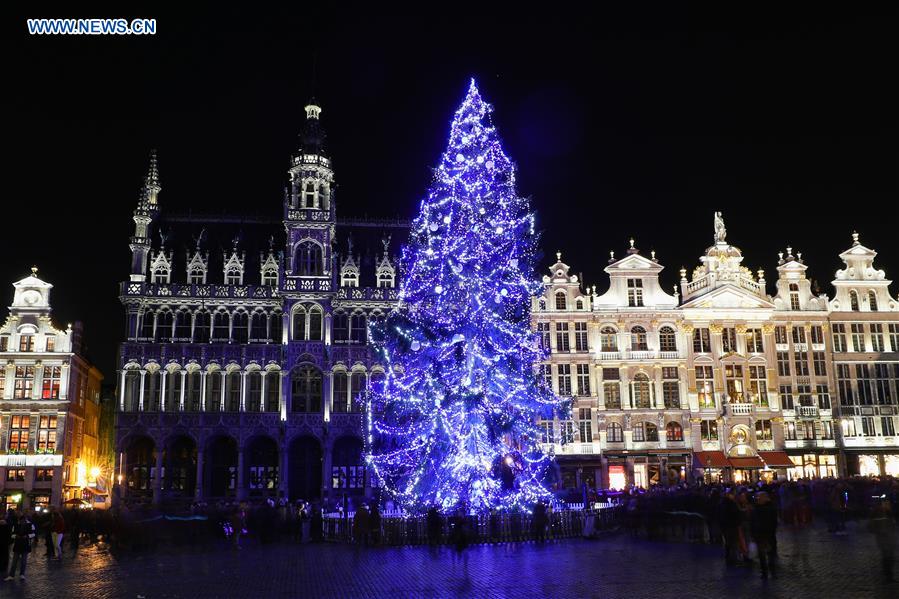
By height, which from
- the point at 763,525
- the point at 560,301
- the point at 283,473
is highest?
the point at 560,301

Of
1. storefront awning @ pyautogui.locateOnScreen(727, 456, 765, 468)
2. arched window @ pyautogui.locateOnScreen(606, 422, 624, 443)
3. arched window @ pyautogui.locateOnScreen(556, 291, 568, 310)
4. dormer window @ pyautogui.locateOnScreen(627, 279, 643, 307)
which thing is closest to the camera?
storefront awning @ pyautogui.locateOnScreen(727, 456, 765, 468)

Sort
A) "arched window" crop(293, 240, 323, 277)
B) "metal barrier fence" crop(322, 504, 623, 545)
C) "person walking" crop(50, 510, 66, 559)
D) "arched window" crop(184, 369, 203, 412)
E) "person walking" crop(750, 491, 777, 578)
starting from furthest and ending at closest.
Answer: "arched window" crop(293, 240, 323, 277)
"arched window" crop(184, 369, 203, 412)
"metal barrier fence" crop(322, 504, 623, 545)
"person walking" crop(50, 510, 66, 559)
"person walking" crop(750, 491, 777, 578)

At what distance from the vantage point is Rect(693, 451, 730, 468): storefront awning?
5716cm

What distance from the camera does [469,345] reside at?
29.3 m

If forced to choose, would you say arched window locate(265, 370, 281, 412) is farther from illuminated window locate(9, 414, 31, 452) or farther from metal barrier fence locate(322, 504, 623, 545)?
metal barrier fence locate(322, 504, 623, 545)

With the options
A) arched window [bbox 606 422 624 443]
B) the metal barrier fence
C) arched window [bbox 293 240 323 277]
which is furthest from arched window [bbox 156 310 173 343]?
the metal barrier fence

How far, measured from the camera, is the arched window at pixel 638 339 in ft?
197

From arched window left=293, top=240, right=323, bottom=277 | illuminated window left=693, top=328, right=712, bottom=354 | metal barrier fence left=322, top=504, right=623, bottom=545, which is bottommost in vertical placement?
metal barrier fence left=322, top=504, right=623, bottom=545

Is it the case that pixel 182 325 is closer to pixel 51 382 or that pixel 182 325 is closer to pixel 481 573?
pixel 51 382

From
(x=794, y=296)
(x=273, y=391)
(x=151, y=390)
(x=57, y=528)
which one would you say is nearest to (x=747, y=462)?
(x=794, y=296)

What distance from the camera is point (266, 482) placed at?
56031 mm

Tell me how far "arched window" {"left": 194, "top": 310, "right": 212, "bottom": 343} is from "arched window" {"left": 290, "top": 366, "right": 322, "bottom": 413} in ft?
22.4

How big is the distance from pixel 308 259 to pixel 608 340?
22486 millimetres

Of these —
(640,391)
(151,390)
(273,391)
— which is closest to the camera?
(151,390)
